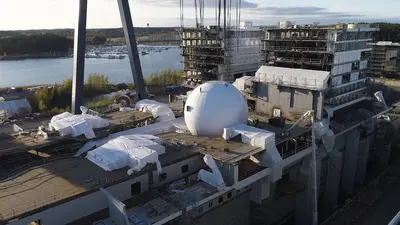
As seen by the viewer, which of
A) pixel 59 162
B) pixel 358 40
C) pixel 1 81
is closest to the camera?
pixel 59 162

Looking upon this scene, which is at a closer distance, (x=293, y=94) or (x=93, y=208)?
(x=93, y=208)

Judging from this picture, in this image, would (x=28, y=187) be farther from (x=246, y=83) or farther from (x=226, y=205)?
(x=246, y=83)

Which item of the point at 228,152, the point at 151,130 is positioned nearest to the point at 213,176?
the point at 228,152

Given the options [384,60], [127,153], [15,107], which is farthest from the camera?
[384,60]

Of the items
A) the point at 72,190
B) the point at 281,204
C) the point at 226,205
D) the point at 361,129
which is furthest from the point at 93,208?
the point at 361,129

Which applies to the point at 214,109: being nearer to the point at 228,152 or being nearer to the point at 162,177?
the point at 228,152

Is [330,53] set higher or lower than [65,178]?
higher

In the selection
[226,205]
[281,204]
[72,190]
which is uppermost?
[72,190]
